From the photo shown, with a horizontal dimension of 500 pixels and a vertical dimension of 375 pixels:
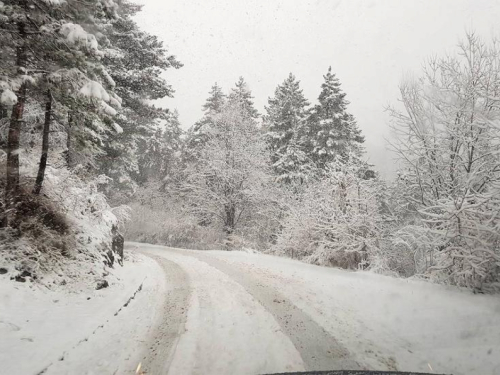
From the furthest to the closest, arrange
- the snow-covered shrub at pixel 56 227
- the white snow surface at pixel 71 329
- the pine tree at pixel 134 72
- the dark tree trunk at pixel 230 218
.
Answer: the dark tree trunk at pixel 230 218, the pine tree at pixel 134 72, the snow-covered shrub at pixel 56 227, the white snow surface at pixel 71 329

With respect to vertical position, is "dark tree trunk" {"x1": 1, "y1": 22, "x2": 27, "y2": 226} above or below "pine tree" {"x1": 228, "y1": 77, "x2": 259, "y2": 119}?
below

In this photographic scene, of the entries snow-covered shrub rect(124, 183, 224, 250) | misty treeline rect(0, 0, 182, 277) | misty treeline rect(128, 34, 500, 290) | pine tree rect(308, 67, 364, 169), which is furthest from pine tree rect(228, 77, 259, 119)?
misty treeline rect(0, 0, 182, 277)

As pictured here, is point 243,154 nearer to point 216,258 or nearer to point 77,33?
point 216,258

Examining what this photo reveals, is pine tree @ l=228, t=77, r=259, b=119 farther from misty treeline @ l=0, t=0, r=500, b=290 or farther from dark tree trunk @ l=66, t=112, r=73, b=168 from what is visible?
dark tree trunk @ l=66, t=112, r=73, b=168

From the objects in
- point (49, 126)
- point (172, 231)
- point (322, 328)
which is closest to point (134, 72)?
point (49, 126)

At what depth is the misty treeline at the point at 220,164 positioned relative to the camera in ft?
22.1

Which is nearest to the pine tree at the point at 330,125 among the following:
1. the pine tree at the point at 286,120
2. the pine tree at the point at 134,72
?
the pine tree at the point at 286,120

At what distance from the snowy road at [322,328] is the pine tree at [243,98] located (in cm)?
1580

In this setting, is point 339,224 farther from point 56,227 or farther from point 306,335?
point 56,227

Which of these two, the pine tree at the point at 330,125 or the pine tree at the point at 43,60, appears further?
the pine tree at the point at 330,125

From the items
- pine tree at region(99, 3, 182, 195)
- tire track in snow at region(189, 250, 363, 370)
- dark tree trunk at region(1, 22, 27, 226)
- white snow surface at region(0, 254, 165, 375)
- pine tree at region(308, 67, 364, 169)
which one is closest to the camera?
white snow surface at region(0, 254, 165, 375)

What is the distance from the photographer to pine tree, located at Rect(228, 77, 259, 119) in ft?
72.1

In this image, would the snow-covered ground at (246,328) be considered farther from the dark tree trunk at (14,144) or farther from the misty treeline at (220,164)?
the dark tree trunk at (14,144)

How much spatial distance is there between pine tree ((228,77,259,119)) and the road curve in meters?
16.4
